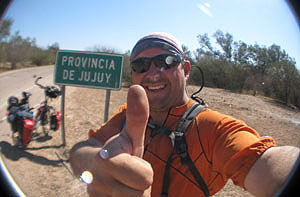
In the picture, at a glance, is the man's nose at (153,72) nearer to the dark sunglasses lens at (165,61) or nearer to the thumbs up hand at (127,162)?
the dark sunglasses lens at (165,61)

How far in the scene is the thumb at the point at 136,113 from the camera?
447 millimetres

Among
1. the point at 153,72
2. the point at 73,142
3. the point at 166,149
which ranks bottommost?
the point at 73,142

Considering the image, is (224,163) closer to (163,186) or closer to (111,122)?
(163,186)

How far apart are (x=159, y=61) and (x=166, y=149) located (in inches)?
22.3

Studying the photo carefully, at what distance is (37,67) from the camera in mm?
12297

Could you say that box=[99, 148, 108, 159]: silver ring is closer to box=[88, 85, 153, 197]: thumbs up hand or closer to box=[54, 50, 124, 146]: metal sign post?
box=[88, 85, 153, 197]: thumbs up hand

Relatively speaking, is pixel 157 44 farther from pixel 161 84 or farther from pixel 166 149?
pixel 166 149

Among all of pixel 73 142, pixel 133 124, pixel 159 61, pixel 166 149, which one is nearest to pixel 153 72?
pixel 159 61

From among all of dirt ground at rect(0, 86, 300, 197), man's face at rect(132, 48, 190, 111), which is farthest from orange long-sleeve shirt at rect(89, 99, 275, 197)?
dirt ground at rect(0, 86, 300, 197)

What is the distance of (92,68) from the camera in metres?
3.03

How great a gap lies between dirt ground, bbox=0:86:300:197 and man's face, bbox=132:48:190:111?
1.09 m

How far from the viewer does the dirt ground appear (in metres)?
2.60

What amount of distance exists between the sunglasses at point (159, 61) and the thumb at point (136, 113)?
0.72 m

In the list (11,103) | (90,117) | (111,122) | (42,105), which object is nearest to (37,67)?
(90,117)
